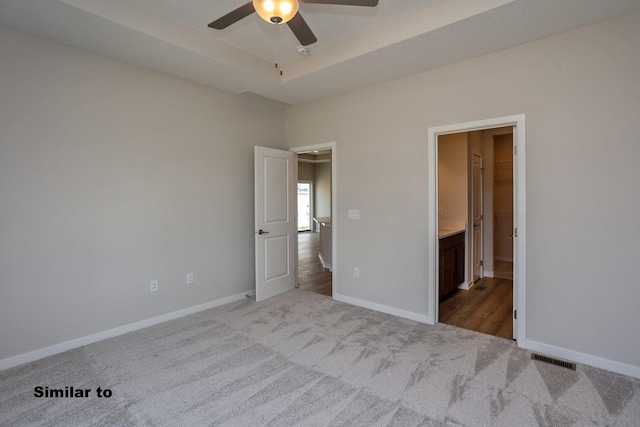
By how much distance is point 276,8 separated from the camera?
1721 mm

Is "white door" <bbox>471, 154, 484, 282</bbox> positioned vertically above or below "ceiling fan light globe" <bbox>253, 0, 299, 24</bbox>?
below

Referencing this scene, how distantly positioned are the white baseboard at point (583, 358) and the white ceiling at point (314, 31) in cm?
261

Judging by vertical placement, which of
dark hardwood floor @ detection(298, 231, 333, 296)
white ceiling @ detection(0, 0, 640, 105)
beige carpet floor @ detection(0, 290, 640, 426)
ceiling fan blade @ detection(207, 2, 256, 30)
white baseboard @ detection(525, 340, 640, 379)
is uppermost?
white ceiling @ detection(0, 0, 640, 105)

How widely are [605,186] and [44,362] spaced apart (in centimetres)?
470

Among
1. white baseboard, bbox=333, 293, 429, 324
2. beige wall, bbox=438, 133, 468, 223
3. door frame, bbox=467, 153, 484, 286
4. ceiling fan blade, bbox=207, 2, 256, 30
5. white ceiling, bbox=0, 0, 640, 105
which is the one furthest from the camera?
door frame, bbox=467, 153, 484, 286

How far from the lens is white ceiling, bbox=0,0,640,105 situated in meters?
2.27

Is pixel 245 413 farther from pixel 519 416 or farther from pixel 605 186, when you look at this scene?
pixel 605 186

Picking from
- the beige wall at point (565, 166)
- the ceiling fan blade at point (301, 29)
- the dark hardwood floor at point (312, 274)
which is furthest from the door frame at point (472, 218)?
the ceiling fan blade at point (301, 29)

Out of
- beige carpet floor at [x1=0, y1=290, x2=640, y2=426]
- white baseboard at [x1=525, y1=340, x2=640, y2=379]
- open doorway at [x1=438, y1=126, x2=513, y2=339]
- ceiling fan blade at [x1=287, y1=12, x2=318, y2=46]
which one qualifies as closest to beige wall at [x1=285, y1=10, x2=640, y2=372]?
white baseboard at [x1=525, y1=340, x2=640, y2=379]

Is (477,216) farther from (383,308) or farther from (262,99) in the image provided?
(262,99)

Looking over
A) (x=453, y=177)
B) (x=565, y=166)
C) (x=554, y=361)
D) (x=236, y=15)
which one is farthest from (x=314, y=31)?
(x=554, y=361)

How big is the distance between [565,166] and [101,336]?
440cm

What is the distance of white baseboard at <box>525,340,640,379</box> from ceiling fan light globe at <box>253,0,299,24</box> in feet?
10.4

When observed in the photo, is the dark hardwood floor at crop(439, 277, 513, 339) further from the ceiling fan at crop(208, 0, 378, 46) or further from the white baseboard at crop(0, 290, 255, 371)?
the ceiling fan at crop(208, 0, 378, 46)
